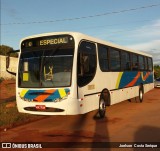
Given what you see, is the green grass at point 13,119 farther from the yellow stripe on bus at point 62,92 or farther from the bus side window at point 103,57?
the bus side window at point 103,57

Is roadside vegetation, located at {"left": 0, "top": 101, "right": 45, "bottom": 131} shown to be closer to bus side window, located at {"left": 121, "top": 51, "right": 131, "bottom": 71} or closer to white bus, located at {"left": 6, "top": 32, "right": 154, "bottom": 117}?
white bus, located at {"left": 6, "top": 32, "right": 154, "bottom": 117}

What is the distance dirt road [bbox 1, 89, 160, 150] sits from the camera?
843cm

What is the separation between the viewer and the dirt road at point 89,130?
8430 millimetres

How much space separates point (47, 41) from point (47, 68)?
3.47 ft

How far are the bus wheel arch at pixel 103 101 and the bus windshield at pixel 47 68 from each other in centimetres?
267

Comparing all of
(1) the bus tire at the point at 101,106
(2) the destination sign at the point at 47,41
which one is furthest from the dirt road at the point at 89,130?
(2) the destination sign at the point at 47,41

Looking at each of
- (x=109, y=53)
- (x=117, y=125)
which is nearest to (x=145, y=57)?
(x=109, y=53)

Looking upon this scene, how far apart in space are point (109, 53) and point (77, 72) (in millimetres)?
3804

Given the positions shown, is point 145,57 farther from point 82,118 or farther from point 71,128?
point 71,128

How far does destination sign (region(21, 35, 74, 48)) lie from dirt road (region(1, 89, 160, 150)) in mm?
2924

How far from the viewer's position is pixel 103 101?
12211 mm

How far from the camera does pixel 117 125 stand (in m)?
10.3

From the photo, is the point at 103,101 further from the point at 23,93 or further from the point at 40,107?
the point at 23,93

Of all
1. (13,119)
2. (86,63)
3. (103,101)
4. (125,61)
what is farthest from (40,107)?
(125,61)
